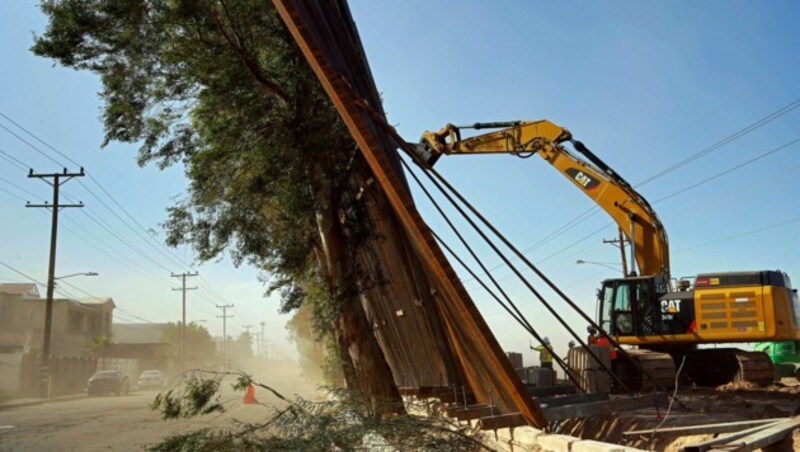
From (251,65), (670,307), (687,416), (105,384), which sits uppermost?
(251,65)

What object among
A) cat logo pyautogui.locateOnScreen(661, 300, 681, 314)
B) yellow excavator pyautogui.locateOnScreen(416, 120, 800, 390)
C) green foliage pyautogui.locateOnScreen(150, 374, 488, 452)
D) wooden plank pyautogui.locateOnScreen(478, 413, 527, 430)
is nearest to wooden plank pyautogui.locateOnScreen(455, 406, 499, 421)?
wooden plank pyautogui.locateOnScreen(478, 413, 527, 430)

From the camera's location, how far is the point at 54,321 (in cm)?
5816

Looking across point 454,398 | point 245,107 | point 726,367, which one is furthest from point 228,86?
point 726,367

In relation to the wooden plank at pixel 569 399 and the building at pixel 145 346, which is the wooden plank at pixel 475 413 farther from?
the building at pixel 145 346

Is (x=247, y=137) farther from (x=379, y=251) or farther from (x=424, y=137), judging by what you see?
(x=424, y=137)

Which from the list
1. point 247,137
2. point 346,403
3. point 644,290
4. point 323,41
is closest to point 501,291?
point 346,403

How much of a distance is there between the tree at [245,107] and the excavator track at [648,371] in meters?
5.89

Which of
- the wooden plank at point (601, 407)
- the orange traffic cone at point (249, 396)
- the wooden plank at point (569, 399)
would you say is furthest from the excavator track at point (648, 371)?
the orange traffic cone at point (249, 396)

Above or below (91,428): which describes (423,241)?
above

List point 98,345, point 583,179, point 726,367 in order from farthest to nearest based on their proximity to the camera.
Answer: point 98,345 < point 583,179 < point 726,367

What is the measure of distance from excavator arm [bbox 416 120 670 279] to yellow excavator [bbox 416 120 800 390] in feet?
0.08

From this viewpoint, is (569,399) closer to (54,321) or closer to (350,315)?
(350,315)

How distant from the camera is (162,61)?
12.4 meters

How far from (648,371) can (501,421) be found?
7.91 metres
